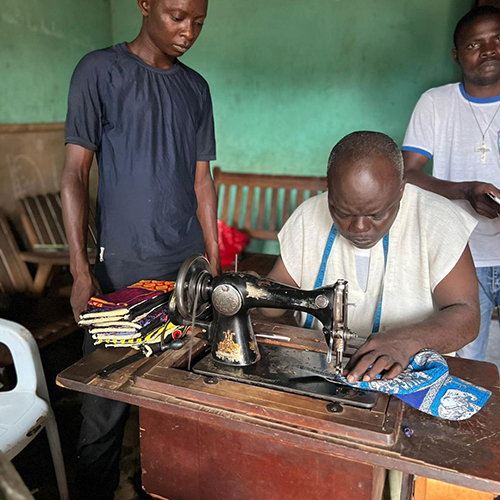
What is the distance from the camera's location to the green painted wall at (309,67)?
143 inches

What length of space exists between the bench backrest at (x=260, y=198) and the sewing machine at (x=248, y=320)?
263cm

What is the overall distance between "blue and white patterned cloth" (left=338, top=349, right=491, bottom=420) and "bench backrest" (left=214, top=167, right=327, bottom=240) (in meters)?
2.79

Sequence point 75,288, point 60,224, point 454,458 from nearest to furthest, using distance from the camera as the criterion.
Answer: point 454,458 → point 75,288 → point 60,224

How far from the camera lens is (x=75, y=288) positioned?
1.81m

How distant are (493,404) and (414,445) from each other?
299 mm

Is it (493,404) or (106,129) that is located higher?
(106,129)

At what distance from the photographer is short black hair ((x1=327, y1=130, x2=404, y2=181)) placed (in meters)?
1.48

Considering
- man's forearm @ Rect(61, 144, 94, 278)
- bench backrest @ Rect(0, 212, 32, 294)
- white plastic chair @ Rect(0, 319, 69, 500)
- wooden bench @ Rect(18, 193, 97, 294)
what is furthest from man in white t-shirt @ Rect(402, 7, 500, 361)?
bench backrest @ Rect(0, 212, 32, 294)

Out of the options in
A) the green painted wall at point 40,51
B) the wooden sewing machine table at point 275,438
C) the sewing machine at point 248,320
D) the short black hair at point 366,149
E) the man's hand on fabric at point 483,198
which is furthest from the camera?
the green painted wall at point 40,51

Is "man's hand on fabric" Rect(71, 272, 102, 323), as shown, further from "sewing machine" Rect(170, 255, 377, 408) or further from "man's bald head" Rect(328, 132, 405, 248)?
"man's bald head" Rect(328, 132, 405, 248)

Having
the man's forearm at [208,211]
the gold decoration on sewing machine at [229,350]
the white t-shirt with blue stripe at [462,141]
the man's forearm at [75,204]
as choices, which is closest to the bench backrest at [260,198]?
the white t-shirt with blue stripe at [462,141]

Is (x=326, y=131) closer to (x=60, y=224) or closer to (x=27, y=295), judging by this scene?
(x=60, y=224)

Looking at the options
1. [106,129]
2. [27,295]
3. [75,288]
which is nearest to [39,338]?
[27,295]

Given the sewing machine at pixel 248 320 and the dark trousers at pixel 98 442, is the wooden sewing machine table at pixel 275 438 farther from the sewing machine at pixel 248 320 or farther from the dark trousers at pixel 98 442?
the dark trousers at pixel 98 442
